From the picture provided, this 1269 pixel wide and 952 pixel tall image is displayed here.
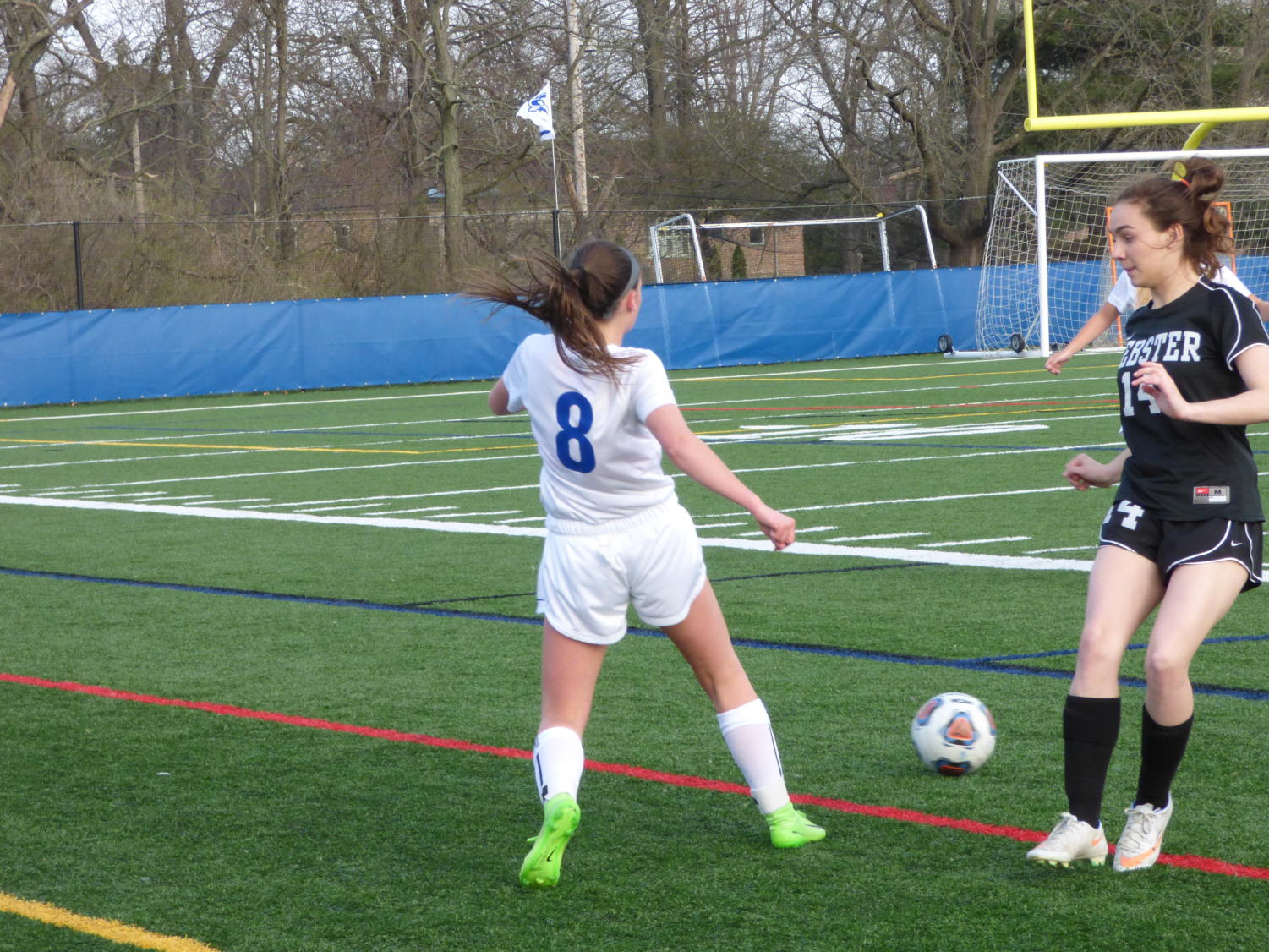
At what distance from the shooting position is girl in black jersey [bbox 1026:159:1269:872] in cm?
427

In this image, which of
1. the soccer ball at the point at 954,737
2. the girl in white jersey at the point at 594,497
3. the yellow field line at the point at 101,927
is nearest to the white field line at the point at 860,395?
the soccer ball at the point at 954,737

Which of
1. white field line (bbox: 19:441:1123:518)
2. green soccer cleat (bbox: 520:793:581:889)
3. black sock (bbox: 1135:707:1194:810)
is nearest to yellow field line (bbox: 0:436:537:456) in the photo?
white field line (bbox: 19:441:1123:518)

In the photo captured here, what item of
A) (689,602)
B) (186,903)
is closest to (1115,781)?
(689,602)

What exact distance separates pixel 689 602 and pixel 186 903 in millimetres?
1387

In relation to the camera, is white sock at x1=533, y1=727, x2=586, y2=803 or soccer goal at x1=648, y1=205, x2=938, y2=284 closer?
white sock at x1=533, y1=727, x2=586, y2=803

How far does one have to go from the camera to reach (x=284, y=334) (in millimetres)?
30859

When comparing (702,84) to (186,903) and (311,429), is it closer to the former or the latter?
(311,429)

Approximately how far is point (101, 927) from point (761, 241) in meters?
39.7

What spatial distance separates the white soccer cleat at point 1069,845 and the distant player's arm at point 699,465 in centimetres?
96

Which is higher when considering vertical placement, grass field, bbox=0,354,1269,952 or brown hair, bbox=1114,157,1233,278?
brown hair, bbox=1114,157,1233,278

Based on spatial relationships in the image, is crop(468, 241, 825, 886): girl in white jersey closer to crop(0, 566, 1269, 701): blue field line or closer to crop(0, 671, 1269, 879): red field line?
crop(0, 671, 1269, 879): red field line

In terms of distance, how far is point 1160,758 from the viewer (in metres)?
4.36

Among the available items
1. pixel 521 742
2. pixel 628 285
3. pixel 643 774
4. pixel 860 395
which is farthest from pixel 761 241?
pixel 628 285

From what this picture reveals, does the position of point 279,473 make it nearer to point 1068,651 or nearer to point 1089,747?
point 1068,651
